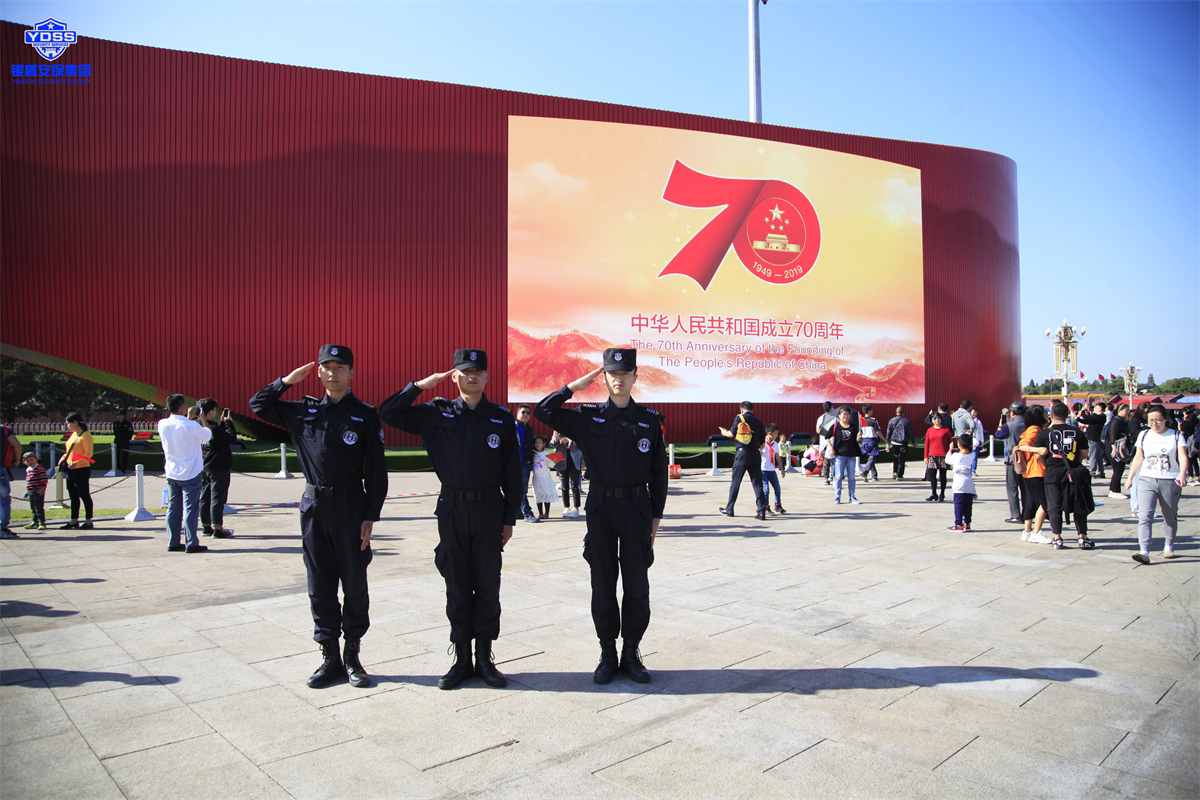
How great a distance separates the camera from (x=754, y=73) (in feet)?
94.6

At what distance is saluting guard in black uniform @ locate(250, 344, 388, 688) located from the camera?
4.01 metres

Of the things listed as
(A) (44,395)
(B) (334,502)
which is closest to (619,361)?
(B) (334,502)

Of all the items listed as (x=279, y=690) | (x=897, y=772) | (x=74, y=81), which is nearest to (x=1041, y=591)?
(x=897, y=772)

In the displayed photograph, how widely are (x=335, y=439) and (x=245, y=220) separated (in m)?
19.7

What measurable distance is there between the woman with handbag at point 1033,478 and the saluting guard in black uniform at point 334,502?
7.38 m

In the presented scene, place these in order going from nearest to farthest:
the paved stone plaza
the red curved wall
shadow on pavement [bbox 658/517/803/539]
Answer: the paved stone plaza → shadow on pavement [bbox 658/517/803/539] → the red curved wall

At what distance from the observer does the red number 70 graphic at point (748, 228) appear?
2373 centimetres

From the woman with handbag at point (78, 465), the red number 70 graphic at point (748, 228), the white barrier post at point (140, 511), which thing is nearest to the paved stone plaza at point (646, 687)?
the woman with handbag at point (78, 465)

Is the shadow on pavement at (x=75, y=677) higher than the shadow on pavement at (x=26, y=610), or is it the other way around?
the shadow on pavement at (x=26, y=610)

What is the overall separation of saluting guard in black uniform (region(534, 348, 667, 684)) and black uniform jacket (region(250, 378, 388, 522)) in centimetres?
94

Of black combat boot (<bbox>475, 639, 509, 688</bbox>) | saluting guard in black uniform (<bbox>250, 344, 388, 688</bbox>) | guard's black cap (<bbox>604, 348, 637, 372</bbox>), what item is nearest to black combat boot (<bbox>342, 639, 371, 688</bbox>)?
saluting guard in black uniform (<bbox>250, 344, 388, 688</bbox>)

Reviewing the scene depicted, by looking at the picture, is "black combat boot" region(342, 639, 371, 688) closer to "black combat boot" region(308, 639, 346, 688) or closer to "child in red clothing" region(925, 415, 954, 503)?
"black combat boot" region(308, 639, 346, 688)

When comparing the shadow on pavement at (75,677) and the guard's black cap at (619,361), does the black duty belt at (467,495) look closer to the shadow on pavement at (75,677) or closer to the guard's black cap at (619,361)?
the guard's black cap at (619,361)

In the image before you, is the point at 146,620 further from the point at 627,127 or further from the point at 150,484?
Answer: the point at 627,127
